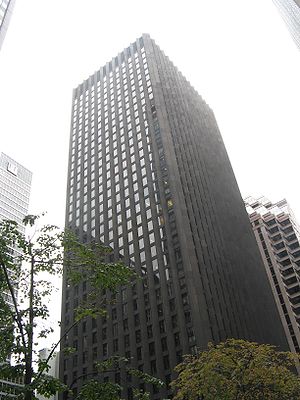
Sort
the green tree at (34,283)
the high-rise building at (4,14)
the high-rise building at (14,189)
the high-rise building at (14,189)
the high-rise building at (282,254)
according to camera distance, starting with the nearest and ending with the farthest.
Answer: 1. the green tree at (34,283)
2. the high-rise building at (4,14)
3. the high-rise building at (282,254)
4. the high-rise building at (14,189)
5. the high-rise building at (14,189)

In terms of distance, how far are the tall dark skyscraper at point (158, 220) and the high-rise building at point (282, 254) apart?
20760 millimetres

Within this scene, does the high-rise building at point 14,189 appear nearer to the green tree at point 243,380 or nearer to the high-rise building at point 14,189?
the high-rise building at point 14,189

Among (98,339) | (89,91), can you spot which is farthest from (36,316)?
(89,91)

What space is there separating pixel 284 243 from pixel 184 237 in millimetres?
68660

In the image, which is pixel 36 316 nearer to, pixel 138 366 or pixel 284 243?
pixel 138 366

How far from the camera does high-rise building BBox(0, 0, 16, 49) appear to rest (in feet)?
161

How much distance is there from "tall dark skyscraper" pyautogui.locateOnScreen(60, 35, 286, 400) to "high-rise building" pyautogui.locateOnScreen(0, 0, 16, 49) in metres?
43.3

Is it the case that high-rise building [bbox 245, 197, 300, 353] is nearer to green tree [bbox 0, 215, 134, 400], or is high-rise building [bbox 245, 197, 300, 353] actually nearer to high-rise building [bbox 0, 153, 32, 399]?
high-rise building [bbox 0, 153, 32, 399]

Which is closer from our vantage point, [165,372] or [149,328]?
[165,372]

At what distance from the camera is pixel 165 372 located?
6619 cm

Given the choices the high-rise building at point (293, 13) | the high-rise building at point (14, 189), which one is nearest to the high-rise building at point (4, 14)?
the high-rise building at point (293, 13)

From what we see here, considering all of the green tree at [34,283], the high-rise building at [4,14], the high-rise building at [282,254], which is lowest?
the green tree at [34,283]

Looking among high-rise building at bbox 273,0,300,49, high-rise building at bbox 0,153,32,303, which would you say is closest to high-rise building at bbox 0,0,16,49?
high-rise building at bbox 273,0,300,49

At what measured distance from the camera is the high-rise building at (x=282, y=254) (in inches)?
4722
